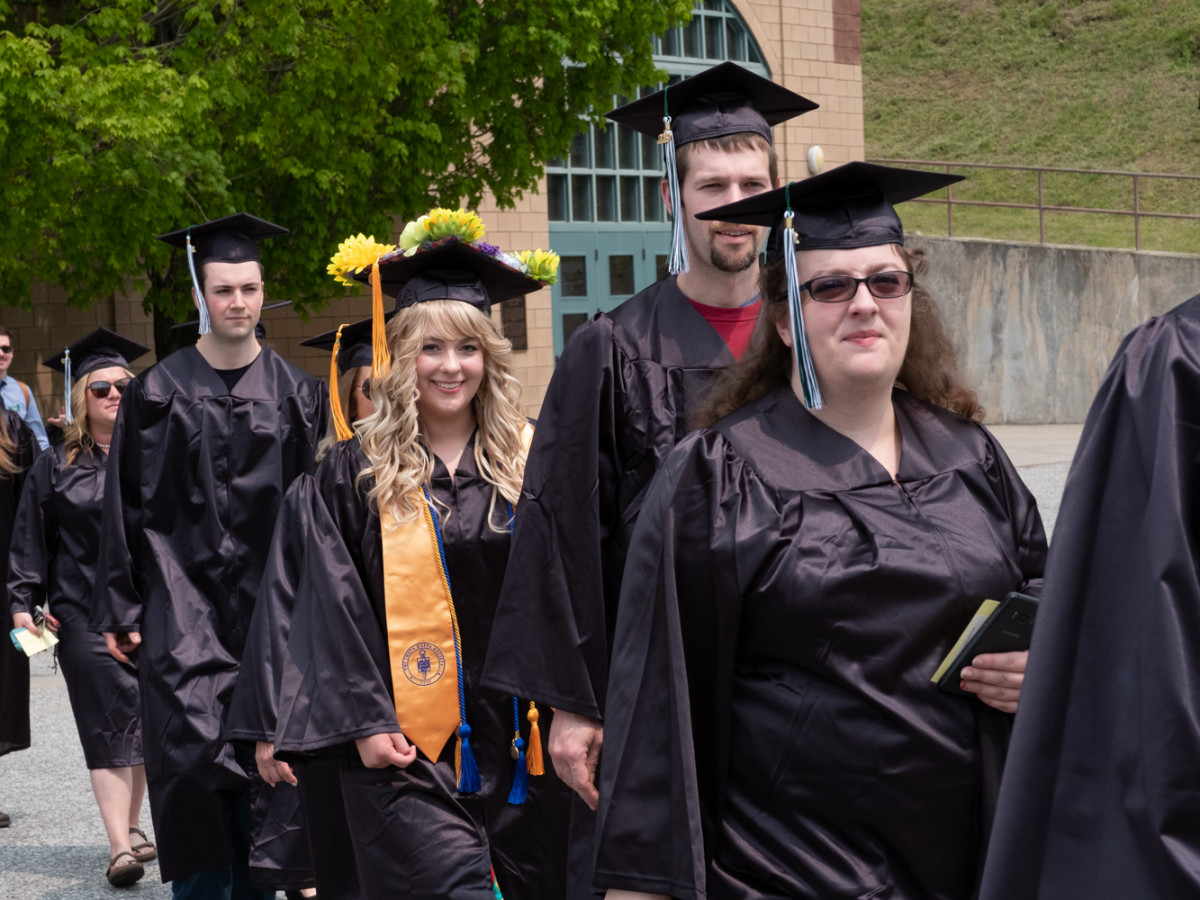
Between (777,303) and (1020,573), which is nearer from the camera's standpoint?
(1020,573)

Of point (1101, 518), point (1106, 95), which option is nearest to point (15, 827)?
point (1101, 518)

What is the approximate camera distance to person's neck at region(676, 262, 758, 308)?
12.5 feet

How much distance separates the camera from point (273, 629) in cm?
461

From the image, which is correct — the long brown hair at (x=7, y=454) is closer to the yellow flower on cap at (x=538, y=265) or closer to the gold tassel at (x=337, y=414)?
the gold tassel at (x=337, y=414)

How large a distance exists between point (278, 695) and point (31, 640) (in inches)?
97.5

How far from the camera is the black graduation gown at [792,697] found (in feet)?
8.66

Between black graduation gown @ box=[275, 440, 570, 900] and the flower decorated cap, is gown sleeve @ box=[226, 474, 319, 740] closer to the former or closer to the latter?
black graduation gown @ box=[275, 440, 570, 900]

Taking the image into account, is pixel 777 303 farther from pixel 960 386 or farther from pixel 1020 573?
pixel 1020 573

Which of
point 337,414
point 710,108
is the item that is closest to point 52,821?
point 337,414

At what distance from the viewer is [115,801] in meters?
6.42

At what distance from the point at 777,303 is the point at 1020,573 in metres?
0.67

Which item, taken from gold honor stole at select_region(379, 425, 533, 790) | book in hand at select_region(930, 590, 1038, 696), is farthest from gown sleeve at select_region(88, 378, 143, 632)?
book in hand at select_region(930, 590, 1038, 696)

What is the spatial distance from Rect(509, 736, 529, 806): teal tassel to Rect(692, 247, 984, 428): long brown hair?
4.66ft

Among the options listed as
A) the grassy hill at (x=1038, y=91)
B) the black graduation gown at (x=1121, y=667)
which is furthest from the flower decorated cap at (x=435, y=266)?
the grassy hill at (x=1038, y=91)
